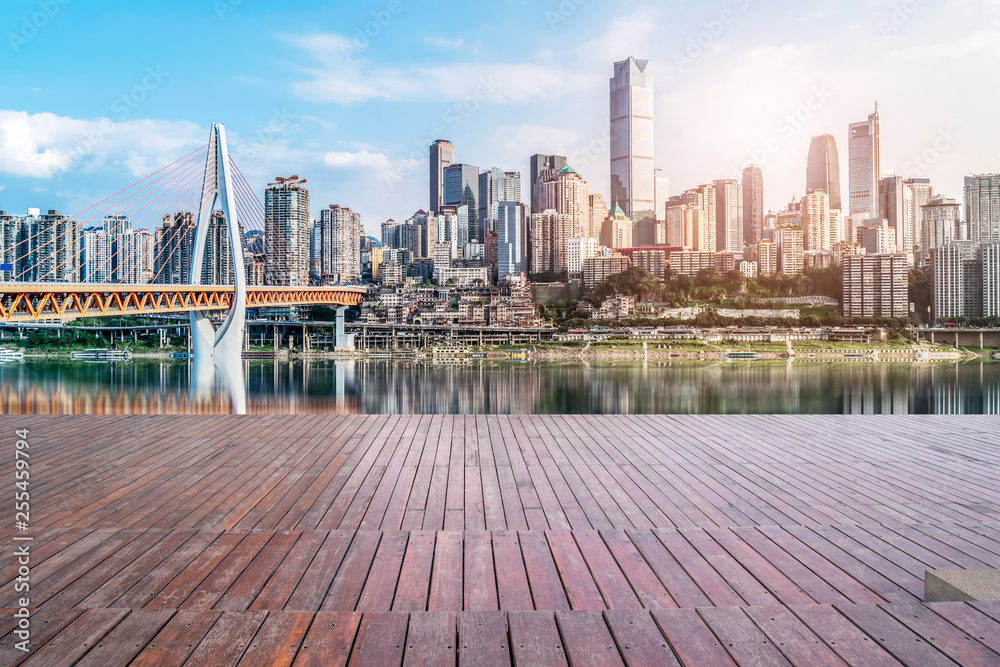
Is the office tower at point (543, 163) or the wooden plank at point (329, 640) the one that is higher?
the office tower at point (543, 163)

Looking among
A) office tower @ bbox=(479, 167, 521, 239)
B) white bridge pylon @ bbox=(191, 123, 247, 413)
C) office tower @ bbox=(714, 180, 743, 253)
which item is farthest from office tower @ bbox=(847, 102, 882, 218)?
white bridge pylon @ bbox=(191, 123, 247, 413)

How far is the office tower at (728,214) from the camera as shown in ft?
226

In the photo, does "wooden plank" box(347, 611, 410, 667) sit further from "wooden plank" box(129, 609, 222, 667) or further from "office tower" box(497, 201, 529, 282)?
"office tower" box(497, 201, 529, 282)

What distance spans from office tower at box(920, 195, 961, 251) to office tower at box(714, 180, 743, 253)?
19.1m

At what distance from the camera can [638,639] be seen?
4.24 ft

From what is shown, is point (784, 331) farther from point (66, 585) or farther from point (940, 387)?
point (66, 585)

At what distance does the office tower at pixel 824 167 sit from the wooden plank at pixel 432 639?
99.0 metres

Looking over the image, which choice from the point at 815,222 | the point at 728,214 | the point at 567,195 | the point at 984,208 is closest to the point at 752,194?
the point at 728,214

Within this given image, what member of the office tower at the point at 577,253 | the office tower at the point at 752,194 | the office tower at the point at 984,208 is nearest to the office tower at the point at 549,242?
the office tower at the point at 577,253

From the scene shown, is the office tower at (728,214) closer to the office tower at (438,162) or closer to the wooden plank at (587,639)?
the office tower at (438,162)

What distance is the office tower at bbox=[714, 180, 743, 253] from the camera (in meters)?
68.8

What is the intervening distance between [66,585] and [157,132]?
81.0ft

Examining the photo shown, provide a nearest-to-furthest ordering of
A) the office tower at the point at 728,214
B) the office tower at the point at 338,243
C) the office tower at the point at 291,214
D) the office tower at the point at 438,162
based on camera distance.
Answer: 1. the office tower at the point at 291,214
2. the office tower at the point at 338,243
3. the office tower at the point at 728,214
4. the office tower at the point at 438,162

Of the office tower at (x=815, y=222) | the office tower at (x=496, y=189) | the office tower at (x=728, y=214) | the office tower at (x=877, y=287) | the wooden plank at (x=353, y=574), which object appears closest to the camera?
the wooden plank at (x=353, y=574)
